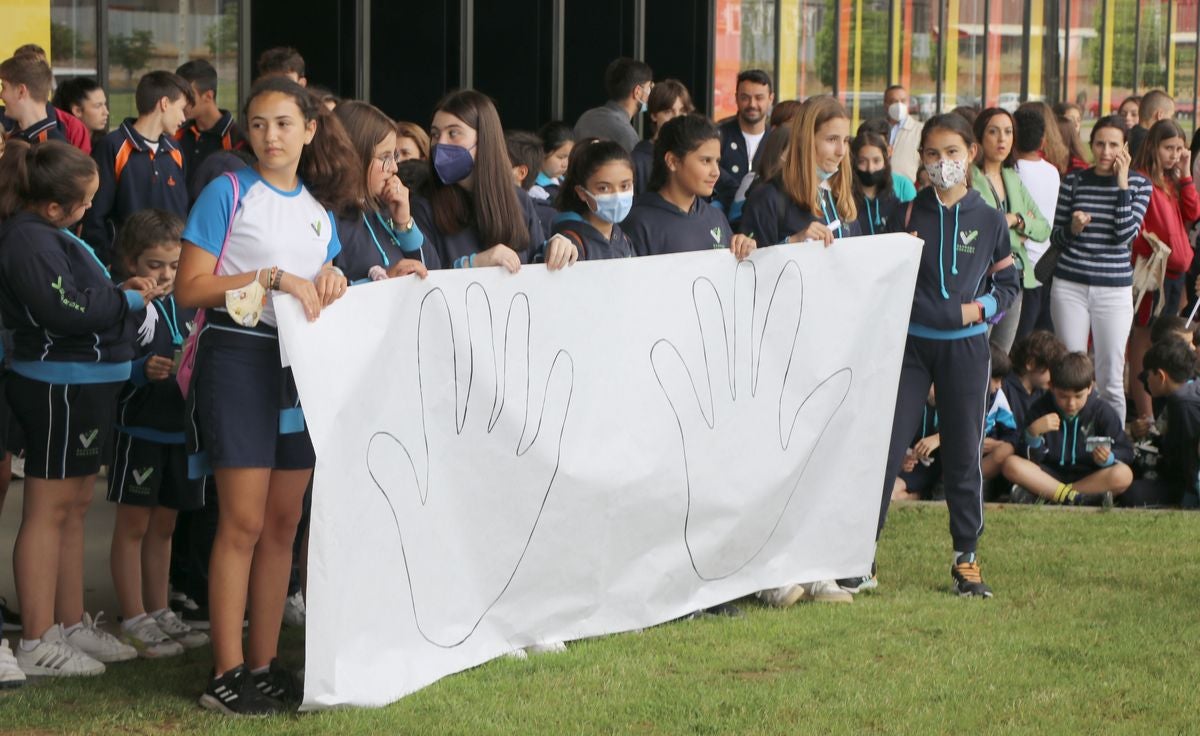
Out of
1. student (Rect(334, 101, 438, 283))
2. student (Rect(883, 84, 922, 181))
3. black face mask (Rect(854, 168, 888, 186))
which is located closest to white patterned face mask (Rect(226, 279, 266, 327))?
student (Rect(334, 101, 438, 283))

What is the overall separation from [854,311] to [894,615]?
1227mm

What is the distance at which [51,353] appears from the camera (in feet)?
19.4

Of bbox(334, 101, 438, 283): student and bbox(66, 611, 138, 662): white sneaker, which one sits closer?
bbox(334, 101, 438, 283): student

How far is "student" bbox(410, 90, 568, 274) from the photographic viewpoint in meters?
6.22

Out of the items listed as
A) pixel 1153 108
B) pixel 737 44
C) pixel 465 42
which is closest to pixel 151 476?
pixel 465 42

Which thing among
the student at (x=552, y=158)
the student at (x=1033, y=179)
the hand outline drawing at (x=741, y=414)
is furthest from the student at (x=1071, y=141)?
the hand outline drawing at (x=741, y=414)

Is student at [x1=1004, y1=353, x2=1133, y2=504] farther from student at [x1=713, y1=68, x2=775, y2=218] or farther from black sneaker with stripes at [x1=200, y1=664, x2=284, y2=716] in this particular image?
black sneaker with stripes at [x1=200, y1=664, x2=284, y2=716]

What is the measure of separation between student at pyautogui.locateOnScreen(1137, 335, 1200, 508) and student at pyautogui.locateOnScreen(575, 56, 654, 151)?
332 cm

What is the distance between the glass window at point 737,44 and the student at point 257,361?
13.0 m

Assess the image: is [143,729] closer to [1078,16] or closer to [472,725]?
[472,725]

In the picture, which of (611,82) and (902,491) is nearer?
(902,491)

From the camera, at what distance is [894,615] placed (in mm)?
6828

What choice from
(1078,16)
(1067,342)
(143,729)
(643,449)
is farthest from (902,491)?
(1078,16)

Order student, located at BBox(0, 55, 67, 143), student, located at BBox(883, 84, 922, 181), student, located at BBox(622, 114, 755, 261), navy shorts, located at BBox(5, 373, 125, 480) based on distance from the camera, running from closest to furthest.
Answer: navy shorts, located at BBox(5, 373, 125, 480) → student, located at BBox(622, 114, 755, 261) → student, located at BBox(0, 55, 67, 143) → student, located at BBox(883, 84, 922, 181)
